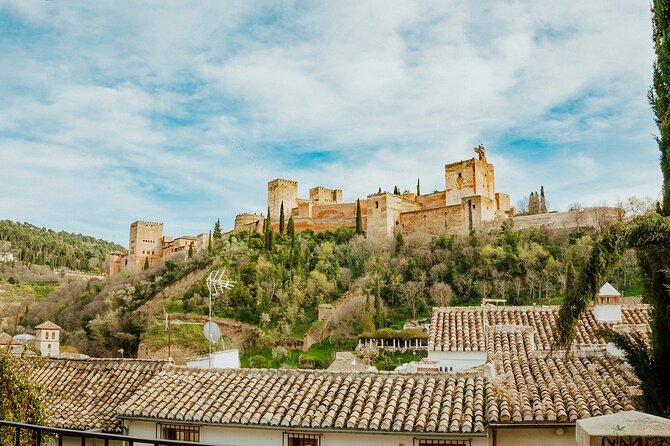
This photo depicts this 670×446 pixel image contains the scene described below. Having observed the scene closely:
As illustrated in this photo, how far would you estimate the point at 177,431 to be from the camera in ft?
31.0

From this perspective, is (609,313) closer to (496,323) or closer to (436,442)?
(496,323)

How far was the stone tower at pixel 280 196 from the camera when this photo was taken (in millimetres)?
74750

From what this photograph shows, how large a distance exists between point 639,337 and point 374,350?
32258 mm

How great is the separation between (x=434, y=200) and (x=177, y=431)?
57.7 m

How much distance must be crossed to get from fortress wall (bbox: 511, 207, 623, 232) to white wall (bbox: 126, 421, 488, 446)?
159 ft

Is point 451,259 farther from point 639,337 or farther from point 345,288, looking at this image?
point 639,337

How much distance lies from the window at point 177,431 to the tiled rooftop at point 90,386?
3.27ft

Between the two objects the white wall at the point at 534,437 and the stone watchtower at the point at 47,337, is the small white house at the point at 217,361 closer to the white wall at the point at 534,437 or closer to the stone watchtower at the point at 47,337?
the white wall at the point at 534,437

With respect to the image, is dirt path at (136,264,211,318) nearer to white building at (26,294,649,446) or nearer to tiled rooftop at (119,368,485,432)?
white building at (26,294,649,446)

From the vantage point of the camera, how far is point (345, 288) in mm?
54812

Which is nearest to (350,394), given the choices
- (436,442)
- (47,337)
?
(436,442)

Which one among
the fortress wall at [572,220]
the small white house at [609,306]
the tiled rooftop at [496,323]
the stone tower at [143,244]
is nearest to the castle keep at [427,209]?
the fortress wall at [572,220]

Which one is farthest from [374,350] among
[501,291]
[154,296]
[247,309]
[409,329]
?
[154,296]

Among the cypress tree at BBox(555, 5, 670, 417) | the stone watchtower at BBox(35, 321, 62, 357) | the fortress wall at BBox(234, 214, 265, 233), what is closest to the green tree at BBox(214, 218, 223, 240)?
the fortress wall at BBox(234, 214, 265, 233)
